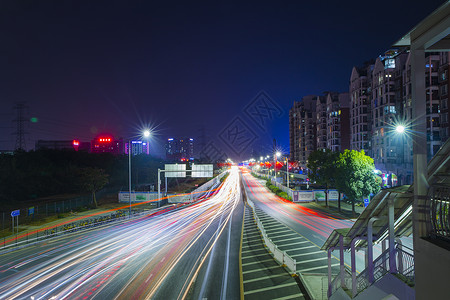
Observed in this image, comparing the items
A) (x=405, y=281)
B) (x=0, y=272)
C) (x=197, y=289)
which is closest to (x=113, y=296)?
(x=197, y=289)

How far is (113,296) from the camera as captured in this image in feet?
36.2

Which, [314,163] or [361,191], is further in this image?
[314,163]

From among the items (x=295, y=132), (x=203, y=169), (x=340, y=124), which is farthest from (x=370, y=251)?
(x=295, y=132)

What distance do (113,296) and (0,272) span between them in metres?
8.75

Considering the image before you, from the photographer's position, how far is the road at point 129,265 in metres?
11.6

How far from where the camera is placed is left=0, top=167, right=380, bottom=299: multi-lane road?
11.7 meters

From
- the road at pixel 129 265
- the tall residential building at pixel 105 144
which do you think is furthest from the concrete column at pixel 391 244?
the tall residential building at pixel 105 144

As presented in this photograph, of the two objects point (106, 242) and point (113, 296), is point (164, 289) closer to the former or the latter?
point (113, 296)

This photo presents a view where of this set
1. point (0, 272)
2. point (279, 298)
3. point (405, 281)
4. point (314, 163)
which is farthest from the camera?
point (314, 163)

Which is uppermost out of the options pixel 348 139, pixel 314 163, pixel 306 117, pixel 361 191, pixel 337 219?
pixel 306 117

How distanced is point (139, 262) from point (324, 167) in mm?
26583

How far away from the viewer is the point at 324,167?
109 feet

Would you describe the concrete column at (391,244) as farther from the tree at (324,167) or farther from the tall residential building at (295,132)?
the tall residential building at (295,132)

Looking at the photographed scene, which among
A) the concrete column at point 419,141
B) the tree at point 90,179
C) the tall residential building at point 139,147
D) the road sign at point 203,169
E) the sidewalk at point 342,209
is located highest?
the tall residential building at point 139,147
